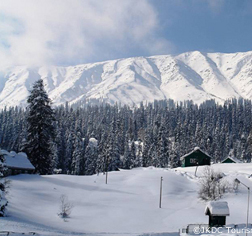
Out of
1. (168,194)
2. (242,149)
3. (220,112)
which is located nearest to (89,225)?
(168,194)

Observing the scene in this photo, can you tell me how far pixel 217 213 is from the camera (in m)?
33.0

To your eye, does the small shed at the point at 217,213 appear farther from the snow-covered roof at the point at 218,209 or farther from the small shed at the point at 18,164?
the small shed at the point at 18,164

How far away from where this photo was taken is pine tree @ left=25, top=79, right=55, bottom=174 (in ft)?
157

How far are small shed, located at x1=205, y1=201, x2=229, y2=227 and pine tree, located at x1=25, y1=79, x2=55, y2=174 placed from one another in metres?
27.0

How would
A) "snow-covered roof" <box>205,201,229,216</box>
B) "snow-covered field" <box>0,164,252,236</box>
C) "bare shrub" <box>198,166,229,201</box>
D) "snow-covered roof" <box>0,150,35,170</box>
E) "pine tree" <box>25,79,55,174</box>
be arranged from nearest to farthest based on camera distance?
"snow-covered field" <box>0,164,252,236</box> < "snow-covered roof" <box>205,201,229,216</box> < "pine tree" <box>25,79,55,174</box> < "bare shrub" <box>198,166,229,201</box> < "snow-covered roof" <box>0,150,35,170</box>

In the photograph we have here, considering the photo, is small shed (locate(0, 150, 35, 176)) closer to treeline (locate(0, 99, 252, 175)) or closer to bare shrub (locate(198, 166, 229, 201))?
treeline (locate(0, 99, 252, 175))

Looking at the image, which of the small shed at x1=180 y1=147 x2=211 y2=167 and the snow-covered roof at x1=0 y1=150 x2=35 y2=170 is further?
the small shed at x1=180 y1=147 x2=211 y2=167

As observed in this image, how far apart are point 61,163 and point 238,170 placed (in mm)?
57486

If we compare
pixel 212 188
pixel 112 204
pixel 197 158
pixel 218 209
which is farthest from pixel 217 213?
pixel 197 158

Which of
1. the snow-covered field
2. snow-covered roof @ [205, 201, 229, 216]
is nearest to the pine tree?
the snow-covered field

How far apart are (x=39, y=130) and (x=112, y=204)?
1643cm

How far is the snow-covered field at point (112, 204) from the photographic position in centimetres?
3262

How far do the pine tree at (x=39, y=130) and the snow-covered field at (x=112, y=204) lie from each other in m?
3.26

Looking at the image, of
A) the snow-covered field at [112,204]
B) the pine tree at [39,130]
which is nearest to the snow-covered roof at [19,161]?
the snow-covered field at [112,204]
